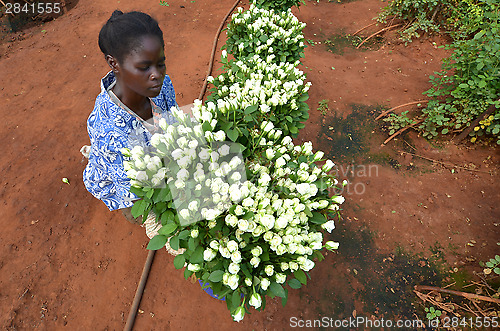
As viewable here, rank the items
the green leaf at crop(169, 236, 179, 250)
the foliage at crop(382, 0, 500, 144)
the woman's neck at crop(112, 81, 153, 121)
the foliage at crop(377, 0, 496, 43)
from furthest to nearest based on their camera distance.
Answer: the foliage at crop(377, 0, 496, 43)
the foliage at crop(382, 0, 500, 144)
the woman's neck at crop(112, 81, 153, 121)
the green leaf at crop(169, 236, 179, 250)

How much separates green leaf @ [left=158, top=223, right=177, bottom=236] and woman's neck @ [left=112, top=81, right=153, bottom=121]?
1.20 m

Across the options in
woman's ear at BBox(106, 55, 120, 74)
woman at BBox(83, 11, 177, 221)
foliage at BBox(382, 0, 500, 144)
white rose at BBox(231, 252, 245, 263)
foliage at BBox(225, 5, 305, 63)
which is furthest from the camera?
foliage at BBox(382, 0, 500, 144)

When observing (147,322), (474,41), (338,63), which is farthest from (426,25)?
(147,322)

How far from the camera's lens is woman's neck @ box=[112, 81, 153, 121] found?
203 cm

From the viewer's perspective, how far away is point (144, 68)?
174 cm

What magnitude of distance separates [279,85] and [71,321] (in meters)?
3.24

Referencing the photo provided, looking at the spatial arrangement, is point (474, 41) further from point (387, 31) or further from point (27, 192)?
point (27, 192)

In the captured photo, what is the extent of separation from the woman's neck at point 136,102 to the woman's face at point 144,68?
5.8 inches

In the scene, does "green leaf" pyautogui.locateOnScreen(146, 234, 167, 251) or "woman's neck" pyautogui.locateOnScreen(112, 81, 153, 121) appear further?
"woman's neck" pyautogui.locateOnScreen(112, 81, 153, 121)

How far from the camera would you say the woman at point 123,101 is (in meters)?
1.67

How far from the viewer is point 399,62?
5.71 meters

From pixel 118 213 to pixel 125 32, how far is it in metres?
2.47

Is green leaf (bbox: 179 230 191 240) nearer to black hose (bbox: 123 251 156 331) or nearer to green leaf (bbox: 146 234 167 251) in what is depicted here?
green leaf (bbox: 146 234 167 251)

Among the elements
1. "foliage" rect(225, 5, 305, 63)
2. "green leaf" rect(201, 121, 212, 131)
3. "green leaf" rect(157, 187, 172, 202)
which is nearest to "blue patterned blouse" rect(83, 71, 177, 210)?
"green leaf" rect(157, 187, 172, 202)
